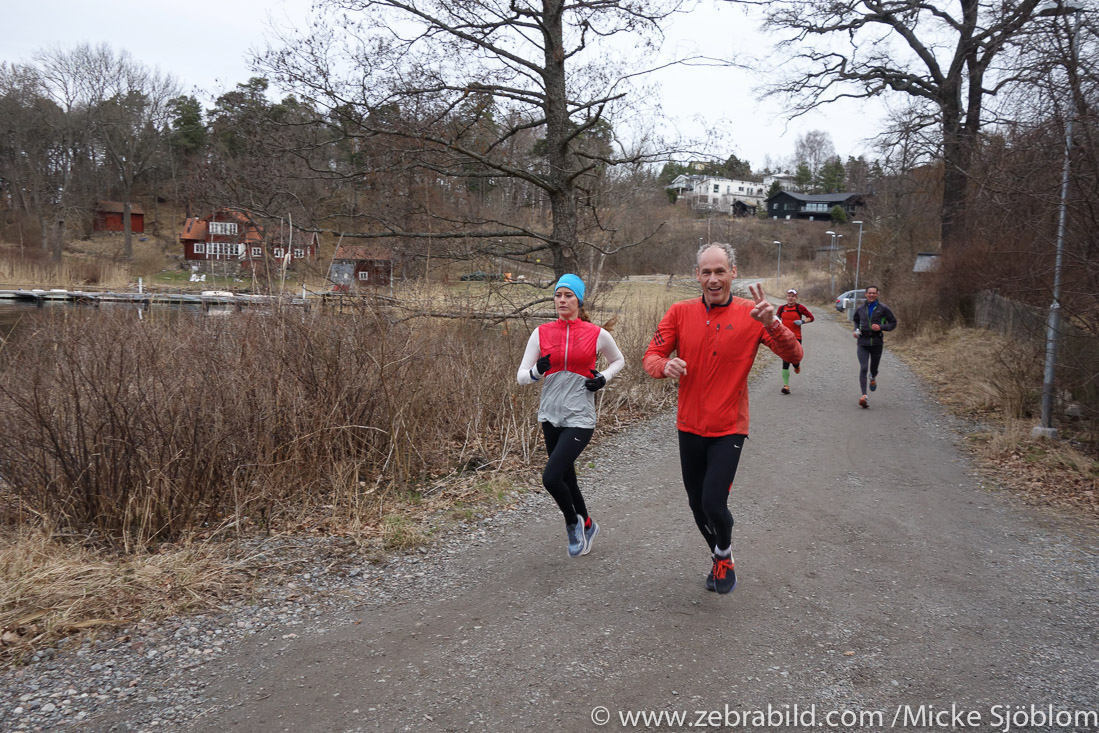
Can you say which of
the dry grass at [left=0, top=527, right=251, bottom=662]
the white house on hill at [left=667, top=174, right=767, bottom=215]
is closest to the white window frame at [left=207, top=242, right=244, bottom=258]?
the dry grass at [left=0, top=527, right=251, bottom=662]

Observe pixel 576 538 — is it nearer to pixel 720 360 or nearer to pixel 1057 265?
pixel 720 360

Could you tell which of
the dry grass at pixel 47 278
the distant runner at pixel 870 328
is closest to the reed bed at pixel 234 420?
the distant runner at pixel 870 328

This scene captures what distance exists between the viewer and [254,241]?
7941 millimetres

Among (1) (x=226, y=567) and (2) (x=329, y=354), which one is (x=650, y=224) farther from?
(1) (x=226, y=567)

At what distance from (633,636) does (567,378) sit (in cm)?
174

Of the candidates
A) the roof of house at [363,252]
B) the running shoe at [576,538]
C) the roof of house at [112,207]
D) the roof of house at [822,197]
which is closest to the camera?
the running shoe at [576,538]

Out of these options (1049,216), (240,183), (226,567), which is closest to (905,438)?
(1049,216)

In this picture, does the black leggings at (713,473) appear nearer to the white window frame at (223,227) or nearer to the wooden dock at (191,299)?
the wooden dock at (191,299)

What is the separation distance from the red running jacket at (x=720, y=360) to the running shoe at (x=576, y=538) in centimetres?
124

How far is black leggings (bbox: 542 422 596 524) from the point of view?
4910 millimetres

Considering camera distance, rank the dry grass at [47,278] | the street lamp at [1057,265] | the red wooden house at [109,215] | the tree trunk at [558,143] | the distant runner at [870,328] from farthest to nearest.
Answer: the red wooden house at [109,215]
the dry grass at [47,278]
the distant runner at [870,328]
the tree trunk at [558,143]
the street lamp at [1057,265]

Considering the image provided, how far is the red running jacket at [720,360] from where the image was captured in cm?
426

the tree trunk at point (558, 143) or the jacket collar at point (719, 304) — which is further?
the tree trunk at point (558, 143)

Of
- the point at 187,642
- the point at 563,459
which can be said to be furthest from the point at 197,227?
the point at 187,642
